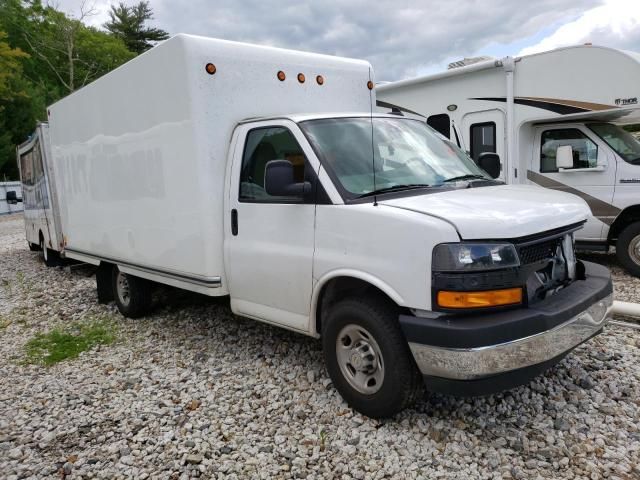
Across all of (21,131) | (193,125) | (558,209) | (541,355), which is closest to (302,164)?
(193,125)

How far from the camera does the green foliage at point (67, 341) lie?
5.33 meters

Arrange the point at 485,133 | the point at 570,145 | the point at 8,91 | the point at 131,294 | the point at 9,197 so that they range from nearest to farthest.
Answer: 1. the point at 131,294
2. the point at 570,145
3. the point at 485,133
4. the point at 9,197
5. the point at 8,91

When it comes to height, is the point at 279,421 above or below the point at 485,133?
below

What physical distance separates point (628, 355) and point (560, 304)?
1.72 metres

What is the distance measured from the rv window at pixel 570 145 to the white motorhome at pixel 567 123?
0.5 inches

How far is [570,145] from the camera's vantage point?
297 inches

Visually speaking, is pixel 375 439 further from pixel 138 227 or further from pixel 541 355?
pixel 138 227

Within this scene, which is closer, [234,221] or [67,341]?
[234,221]

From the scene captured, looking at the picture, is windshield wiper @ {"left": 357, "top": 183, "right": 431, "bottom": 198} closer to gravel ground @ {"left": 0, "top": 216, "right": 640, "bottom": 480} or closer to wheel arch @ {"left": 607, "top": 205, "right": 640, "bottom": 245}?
gravel ground @ {"left": 0, "top": 216, "right": 640, "bottom": 480}

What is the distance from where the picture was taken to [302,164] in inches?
160

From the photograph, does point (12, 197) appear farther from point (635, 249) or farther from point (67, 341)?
point (635, 249)

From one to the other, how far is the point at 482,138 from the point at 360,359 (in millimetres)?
5734

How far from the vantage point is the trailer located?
28.5 meters

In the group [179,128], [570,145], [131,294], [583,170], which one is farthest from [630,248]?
[131,294]
